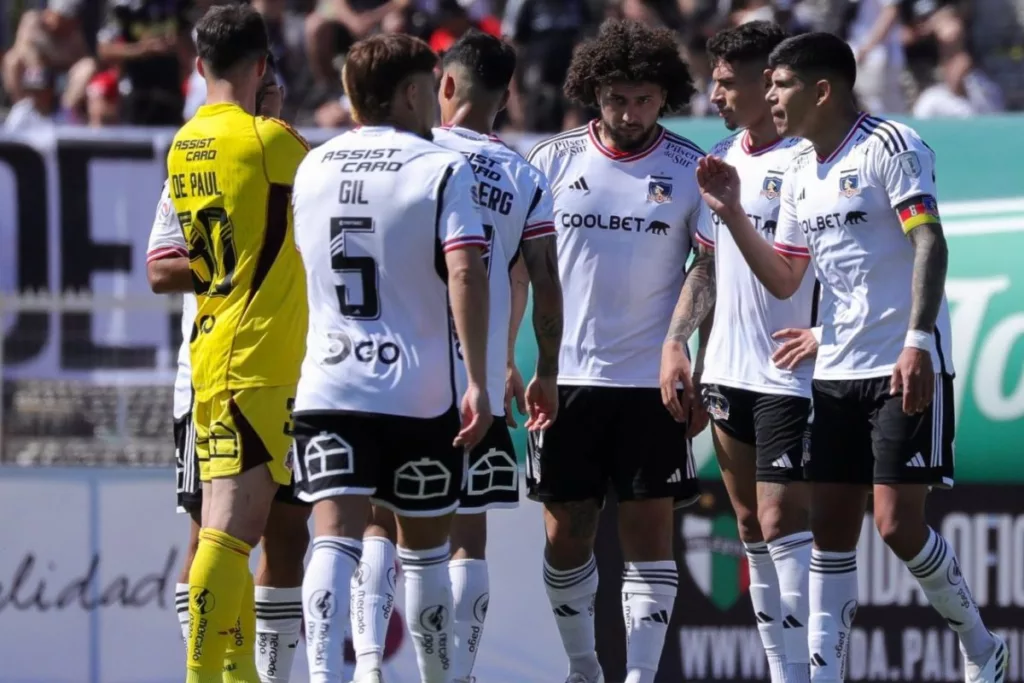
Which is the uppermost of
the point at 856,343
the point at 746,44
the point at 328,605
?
the point at 746,44

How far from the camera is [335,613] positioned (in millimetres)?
4859

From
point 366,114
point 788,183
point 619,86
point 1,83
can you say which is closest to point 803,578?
point 788,183

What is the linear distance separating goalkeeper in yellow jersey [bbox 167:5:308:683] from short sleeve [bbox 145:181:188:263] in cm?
28

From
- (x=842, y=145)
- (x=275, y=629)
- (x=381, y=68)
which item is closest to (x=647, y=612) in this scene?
(x=275, y=629)

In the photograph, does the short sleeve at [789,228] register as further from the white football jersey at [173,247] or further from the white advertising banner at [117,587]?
the white advertising banner at [117,587]

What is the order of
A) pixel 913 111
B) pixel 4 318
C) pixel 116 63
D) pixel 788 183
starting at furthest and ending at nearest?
pixel 116 63 → pixel 913 111 → pixel 4 318 → pixel 788 183

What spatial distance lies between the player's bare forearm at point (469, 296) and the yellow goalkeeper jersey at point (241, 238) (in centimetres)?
83

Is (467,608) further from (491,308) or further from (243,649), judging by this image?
(491,308)

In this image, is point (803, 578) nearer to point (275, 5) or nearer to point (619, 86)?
point (619, 86)

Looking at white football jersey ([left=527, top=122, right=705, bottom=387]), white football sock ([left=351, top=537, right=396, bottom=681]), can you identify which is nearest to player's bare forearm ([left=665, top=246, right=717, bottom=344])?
white football jersey ([left=527, top=122, right=705, bottom=387])

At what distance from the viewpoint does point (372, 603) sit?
5477mm

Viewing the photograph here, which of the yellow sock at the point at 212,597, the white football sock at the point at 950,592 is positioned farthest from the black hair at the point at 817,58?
the yellow sock at the point at 212,597

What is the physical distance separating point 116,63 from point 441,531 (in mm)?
8409

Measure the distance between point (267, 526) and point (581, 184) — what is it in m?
1.73
